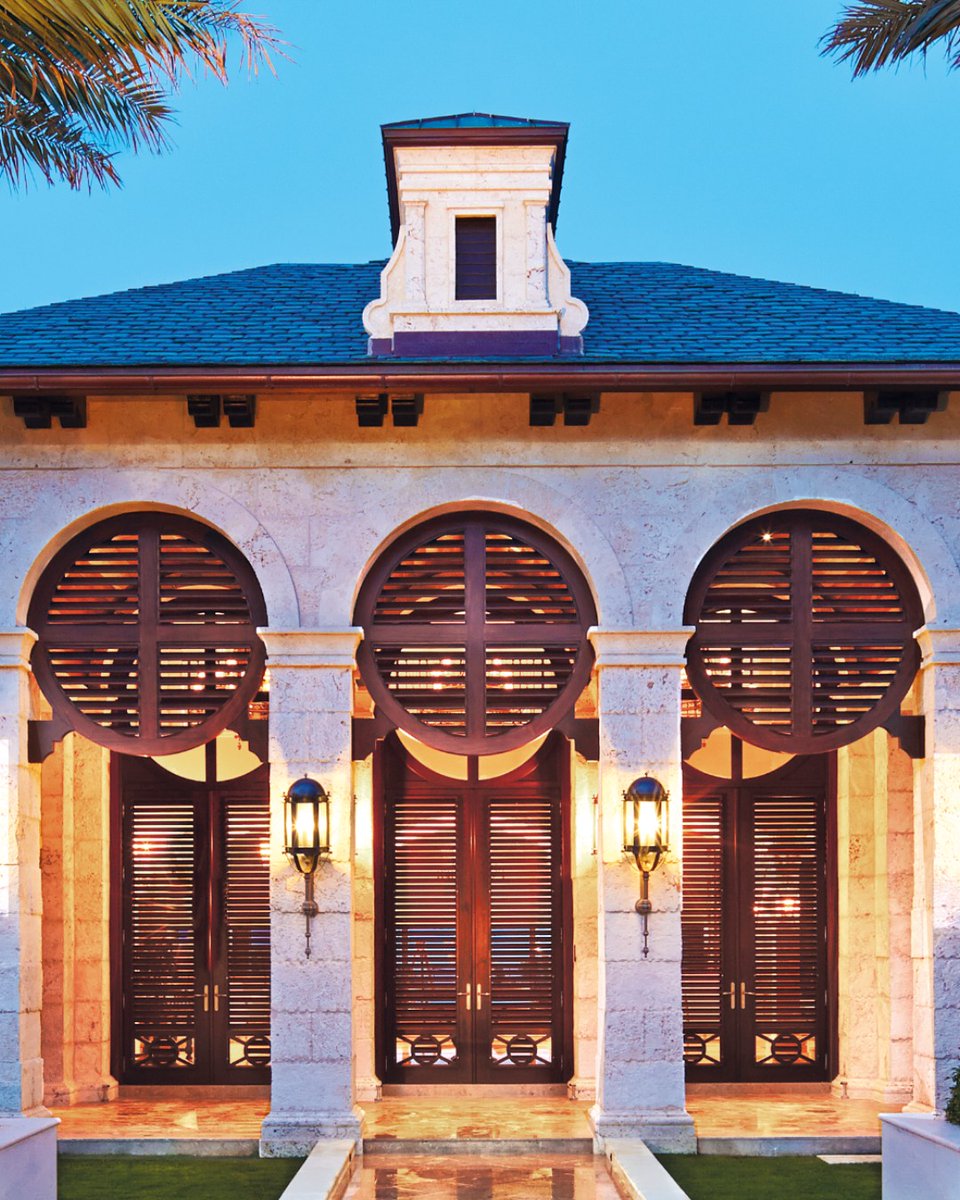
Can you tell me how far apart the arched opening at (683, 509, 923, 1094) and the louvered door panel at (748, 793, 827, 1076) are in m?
0.01

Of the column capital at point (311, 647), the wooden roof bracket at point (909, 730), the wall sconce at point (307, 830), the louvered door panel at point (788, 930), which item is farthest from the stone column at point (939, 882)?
the wall sconce at point (307, 830)

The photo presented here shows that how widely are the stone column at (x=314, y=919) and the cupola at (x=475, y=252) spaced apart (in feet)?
9.65

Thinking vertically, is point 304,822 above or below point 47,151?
below

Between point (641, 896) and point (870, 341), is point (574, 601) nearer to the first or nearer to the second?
point (641, 896)

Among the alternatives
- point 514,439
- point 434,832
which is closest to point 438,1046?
point 434,832

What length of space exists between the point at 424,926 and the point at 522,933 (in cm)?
100

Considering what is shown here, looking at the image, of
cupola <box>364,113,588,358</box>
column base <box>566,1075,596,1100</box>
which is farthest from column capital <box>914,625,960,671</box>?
column base <box>566,1075,596,1100</box>

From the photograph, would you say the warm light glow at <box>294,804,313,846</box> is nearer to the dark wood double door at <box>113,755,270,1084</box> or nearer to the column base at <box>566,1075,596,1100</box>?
the dark wood double door at <box>113,755,270,1084</box>

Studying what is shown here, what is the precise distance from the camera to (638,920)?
42.4 feet

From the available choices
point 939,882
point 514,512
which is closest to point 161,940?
point 514,512

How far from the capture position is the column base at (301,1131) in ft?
40.8

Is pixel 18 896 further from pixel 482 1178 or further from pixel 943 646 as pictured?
pixel 943 646

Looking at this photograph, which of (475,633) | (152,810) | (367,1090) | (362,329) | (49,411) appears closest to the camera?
(49,411)

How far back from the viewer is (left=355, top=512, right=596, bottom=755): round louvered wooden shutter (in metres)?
13.3
